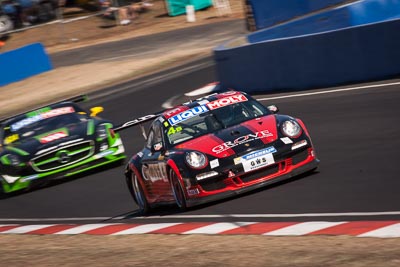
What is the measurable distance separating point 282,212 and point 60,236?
273 centimetres

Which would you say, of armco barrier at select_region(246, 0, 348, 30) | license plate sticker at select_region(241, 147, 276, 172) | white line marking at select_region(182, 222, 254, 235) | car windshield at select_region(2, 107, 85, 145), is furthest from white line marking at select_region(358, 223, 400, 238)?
armco barrier at select_region(246, 0, 348, 30)

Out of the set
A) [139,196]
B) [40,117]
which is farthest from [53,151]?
[139,196]

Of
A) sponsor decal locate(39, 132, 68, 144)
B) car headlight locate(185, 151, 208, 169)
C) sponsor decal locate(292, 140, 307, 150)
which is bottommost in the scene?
sponsor decal locate(39, 132, 68, 144)

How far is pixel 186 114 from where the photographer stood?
10.9 m

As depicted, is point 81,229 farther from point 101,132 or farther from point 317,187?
point 101,132

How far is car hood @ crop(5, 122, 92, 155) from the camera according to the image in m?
14.8

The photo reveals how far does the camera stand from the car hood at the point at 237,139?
390 inches

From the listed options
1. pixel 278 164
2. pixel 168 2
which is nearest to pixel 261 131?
pixel 278 164

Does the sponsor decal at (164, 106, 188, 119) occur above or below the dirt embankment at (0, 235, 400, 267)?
above

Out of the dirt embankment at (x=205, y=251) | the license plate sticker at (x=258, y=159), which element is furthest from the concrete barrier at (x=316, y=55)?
the dirt embankment at (x=205, y=251)

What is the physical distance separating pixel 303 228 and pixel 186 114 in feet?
10.4

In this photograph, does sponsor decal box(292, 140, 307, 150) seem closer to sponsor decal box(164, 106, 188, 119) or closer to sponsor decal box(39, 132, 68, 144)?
sponsor decal box(164, 106, 188, 119)

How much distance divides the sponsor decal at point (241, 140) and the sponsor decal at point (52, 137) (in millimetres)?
5600

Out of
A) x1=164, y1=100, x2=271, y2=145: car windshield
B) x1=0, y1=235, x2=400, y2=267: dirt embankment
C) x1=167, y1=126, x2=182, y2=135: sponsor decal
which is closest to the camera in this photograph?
x1=0, y1=235, x2=400, y2=267: dirt embankment
